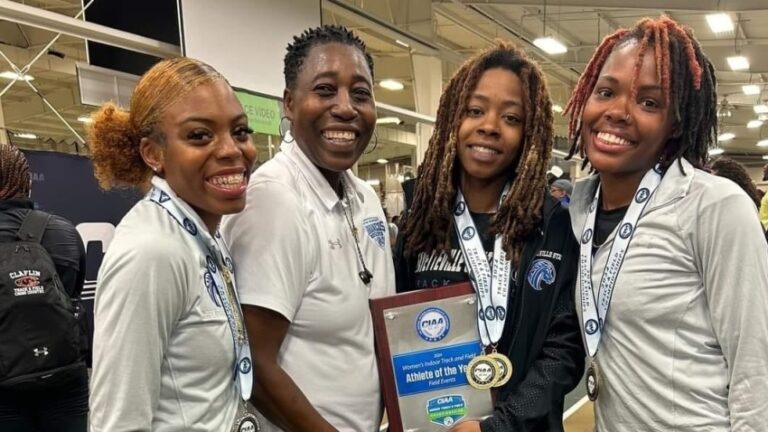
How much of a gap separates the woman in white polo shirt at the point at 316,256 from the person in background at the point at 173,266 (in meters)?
0.07

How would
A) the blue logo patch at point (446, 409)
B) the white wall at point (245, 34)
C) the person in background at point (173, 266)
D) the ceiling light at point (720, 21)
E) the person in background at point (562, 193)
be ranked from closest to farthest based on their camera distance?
the person in background at point (173, 266)
the blue logo patch at point (446, 409)
the person in background at point (562, 193)
the white wall at point (245, 34)
the ceiling light at point (720, 21)

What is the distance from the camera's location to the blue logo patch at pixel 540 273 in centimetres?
168

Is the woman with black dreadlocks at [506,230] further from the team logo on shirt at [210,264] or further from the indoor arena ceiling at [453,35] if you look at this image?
the indoor arena ceiling at [453,35]

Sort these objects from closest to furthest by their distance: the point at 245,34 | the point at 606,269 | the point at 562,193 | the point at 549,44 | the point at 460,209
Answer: the point at 606,269, the point at 460,209, the point at 562,193, the point at 245,34, the point at 549,44

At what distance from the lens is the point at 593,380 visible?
1.68 m

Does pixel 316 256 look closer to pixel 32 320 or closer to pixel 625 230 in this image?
pixel 625 230

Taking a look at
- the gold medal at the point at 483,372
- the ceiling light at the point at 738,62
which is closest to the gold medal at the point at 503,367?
the gold medal at the point at 483,372

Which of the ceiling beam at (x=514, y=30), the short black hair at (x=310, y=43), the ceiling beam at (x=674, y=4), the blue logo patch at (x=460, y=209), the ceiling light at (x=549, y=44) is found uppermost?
the ceiling beam at (x=514, y=30)

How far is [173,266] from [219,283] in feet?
0.55

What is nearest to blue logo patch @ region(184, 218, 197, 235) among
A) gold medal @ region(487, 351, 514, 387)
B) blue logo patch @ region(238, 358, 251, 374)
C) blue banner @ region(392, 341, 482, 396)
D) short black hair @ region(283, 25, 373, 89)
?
blue logo patch @ region(238, 358, 251, 374)

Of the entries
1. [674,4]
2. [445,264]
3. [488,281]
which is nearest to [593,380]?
[488,281]

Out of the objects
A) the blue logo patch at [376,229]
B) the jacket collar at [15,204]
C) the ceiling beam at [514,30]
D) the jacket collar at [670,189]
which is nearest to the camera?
the jacket collar at [670,189]

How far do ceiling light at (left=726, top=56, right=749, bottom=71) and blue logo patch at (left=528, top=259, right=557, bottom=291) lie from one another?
1126 cm

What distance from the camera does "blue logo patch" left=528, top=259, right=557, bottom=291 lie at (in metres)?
1.68
